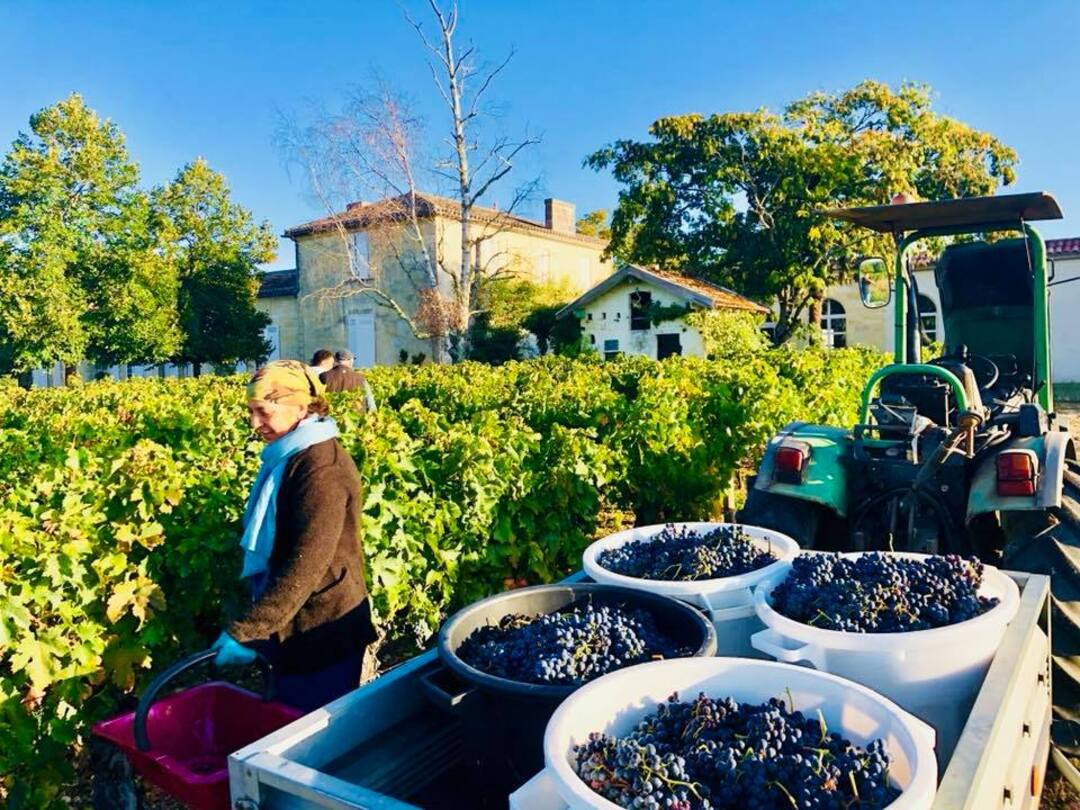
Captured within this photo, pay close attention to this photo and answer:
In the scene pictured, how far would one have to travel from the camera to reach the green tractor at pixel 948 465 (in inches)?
146

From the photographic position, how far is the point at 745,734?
1625 millimetres

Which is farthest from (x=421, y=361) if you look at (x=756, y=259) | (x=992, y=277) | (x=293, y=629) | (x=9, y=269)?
(x=293, y=629)

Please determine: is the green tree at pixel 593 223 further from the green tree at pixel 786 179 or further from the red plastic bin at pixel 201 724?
the red plastic bin at pixel 201 724

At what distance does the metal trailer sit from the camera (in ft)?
5.16

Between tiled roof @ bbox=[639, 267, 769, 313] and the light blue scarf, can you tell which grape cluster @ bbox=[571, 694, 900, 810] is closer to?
the light blue scarf

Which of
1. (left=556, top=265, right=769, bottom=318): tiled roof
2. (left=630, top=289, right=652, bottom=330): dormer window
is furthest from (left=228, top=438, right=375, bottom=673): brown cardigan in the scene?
(left=630, top=289, right=652, bottom=330): dormer window

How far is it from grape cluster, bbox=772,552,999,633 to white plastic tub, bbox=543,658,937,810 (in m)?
0.35

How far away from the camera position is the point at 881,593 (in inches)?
85.2

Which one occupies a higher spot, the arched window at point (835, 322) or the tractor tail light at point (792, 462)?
the arched window at point (835, 322)

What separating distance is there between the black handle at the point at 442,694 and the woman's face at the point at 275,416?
4.57ft

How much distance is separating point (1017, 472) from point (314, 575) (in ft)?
10.1

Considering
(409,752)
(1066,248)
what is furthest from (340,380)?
(1066,248)

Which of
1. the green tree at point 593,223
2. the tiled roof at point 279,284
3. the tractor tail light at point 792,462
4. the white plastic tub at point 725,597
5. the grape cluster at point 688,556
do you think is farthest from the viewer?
the green tree at point 593,223

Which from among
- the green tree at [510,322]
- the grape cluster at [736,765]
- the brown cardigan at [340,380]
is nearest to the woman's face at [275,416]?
the grape cluster at [736,765]
